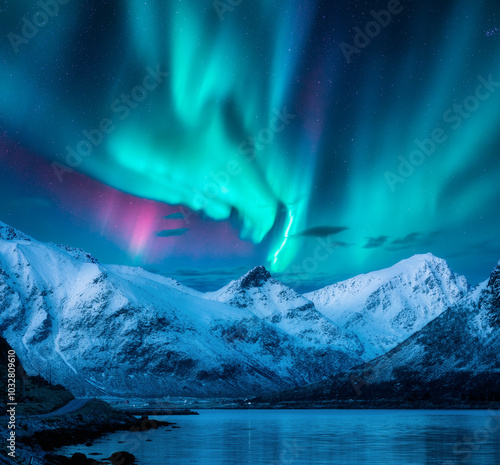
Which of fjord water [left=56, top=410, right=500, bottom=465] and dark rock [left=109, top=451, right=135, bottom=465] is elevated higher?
fjord water [left=56, top=410, right=500, bottom=465]

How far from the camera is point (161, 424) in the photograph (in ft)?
505

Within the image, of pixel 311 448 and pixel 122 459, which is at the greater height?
pixel 311 448

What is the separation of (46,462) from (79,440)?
127 feet

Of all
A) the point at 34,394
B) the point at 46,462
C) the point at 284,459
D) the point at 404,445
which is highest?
the point at 34,394

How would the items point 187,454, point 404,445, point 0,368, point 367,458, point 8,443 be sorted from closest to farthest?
point 8,443 < point 367,458 < point 187,454 < point 404,445 < point 0,368

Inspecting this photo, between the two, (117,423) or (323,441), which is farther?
(117,423)

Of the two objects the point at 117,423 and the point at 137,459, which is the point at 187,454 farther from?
the point at 117,423

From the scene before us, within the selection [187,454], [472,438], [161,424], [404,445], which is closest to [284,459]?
[187,454]

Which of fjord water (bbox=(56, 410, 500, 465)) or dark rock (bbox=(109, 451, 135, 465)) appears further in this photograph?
fjord water (bbox=(56, 410, 500, 465))

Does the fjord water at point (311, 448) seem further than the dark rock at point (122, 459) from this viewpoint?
Yes

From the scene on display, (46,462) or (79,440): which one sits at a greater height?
(79,440)

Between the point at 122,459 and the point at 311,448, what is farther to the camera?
the point at 311,448

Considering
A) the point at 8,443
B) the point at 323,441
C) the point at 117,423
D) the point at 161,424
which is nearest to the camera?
the point at 8,443

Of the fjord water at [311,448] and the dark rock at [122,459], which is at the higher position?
the fjord water at [311,448]
